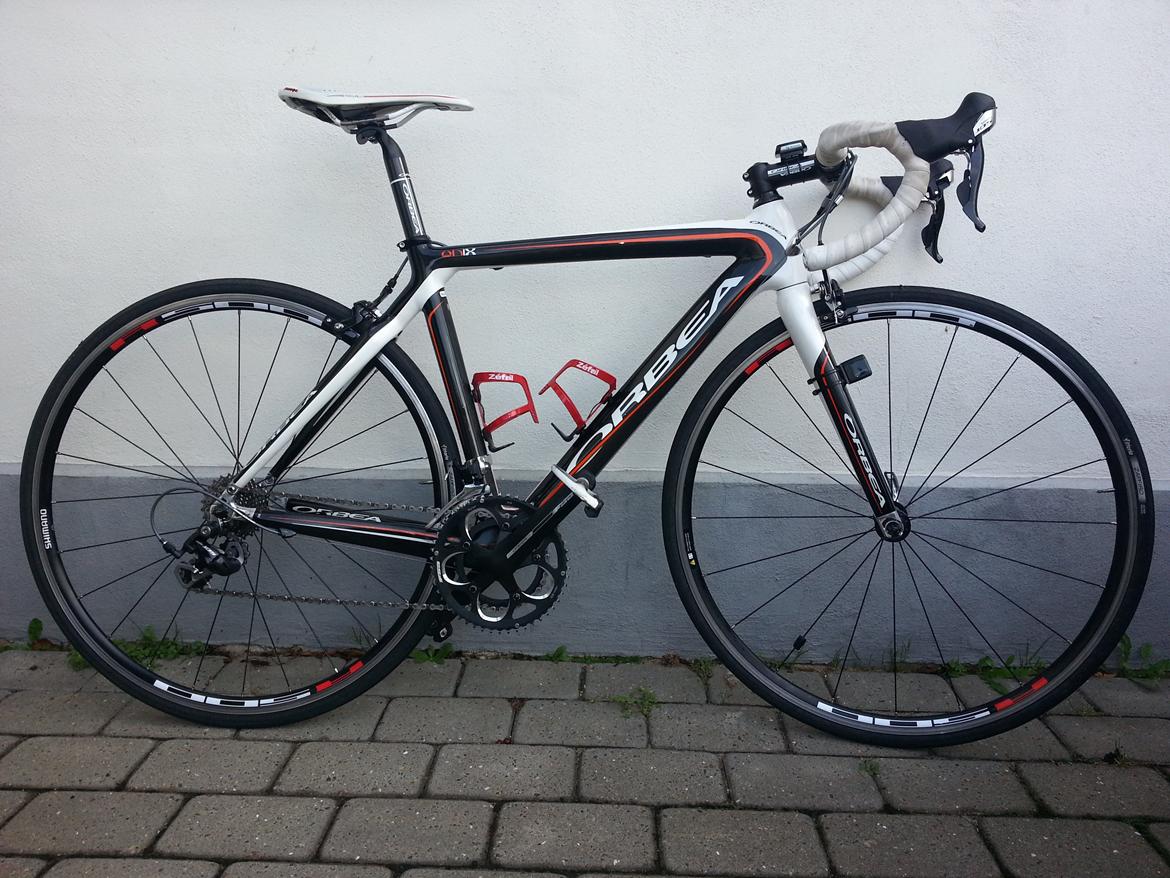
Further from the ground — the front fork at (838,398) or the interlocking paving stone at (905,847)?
the front fork at (838,398)

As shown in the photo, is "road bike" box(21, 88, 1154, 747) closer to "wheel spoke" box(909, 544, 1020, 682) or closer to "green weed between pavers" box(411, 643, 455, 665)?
"wheel spoke" box(909, 544, 1020, 682)

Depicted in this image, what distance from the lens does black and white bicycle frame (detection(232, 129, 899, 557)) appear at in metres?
Result: 2.42

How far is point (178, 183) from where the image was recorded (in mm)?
2834

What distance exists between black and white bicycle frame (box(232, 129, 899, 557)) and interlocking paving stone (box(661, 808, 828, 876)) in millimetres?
843

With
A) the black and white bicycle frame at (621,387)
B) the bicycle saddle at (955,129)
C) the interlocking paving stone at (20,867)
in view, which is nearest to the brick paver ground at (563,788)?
the interlocking paving stone at (20,867)

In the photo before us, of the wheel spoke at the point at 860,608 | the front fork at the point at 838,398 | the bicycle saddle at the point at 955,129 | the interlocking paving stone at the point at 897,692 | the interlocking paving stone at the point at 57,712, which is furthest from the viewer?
the wheel spoke at the point at 860,608

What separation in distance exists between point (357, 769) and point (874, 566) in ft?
5.79

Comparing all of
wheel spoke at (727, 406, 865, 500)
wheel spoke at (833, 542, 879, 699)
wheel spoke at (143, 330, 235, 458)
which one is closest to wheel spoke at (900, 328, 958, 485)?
wheel spoke at (727, 406, 865, 500)

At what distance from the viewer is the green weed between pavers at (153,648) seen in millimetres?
3035

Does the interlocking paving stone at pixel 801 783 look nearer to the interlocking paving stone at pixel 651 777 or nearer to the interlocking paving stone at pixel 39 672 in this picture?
the interlocking paving stone at pixel 651 777

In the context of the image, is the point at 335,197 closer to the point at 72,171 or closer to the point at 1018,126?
the point at 72,171

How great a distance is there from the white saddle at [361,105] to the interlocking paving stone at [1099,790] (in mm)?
2425

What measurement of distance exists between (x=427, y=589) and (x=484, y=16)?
173 cm

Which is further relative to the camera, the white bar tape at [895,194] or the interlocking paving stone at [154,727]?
the interlocking paving stone at [154,727]
